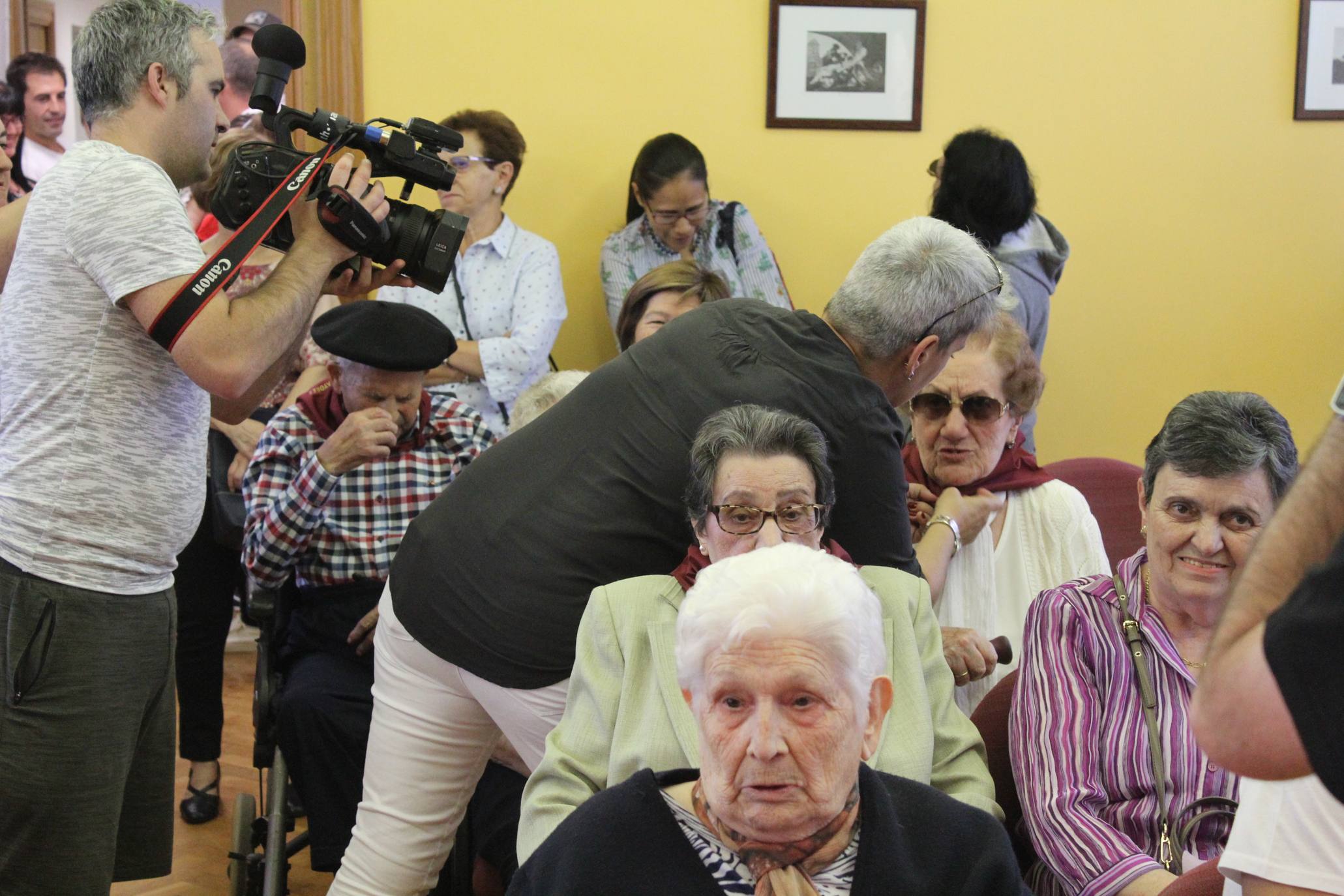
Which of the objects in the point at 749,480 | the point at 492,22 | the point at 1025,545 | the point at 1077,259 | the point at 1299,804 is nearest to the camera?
the point at 1299,804

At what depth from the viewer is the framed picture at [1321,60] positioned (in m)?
4.43

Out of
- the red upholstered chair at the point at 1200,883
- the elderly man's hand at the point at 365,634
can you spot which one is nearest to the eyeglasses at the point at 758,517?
the red upholstered chair at the point at 1200,883

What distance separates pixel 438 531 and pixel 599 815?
643mm

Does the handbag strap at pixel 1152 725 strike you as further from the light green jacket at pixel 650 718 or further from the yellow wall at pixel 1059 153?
the yellow wall at pixel 1059 153

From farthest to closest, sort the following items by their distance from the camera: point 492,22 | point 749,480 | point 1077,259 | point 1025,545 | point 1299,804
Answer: point 1077,259 → point 492,22 → point 1025,545 → point 749,480 → point 1299,804

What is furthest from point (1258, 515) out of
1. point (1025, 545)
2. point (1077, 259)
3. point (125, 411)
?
point (1077, 259)

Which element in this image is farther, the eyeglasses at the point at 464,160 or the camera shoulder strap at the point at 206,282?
the eyeglasses at the point at 464,160

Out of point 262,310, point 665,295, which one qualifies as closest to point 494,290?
point 665,295

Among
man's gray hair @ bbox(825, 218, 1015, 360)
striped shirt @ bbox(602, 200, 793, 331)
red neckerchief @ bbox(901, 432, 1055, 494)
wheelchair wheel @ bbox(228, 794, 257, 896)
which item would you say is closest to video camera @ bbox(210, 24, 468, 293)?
man's gray hair @ bbox(825, 218, 1015, 360)

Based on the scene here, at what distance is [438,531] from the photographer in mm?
1979

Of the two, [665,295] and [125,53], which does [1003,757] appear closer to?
[665,295]

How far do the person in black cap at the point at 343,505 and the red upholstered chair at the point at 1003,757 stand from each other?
1.23 metres

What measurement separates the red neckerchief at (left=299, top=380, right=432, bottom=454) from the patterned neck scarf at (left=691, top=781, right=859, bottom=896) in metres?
1.77

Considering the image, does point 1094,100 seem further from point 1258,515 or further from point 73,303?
point 73,303
